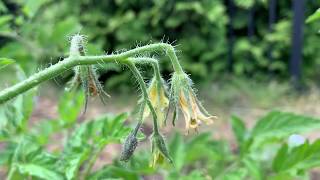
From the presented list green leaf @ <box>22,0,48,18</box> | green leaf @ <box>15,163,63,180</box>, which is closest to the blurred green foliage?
green leaf @ <box>22,0,48,18</box>

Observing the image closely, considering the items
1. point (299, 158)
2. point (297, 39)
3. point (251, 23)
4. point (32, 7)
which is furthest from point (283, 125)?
point (251, 23)

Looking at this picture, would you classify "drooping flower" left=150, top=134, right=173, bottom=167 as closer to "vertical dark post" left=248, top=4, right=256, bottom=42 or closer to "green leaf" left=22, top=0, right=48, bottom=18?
"green leaf" left=22, top=0, right=48, bottom=18

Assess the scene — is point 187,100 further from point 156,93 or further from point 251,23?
point 251,23

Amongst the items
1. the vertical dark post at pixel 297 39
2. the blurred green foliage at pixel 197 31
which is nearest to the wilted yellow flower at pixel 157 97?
the blurred green foliage at pixel 197 31

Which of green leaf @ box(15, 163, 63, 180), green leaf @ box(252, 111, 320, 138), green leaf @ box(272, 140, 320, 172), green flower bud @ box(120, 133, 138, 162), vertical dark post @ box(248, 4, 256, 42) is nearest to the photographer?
green flower bud @ box(120, 133, 138, 162)

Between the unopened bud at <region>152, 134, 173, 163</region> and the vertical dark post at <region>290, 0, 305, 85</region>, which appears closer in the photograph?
the unopened bud at <region>152, 134, 173, 163</region>
